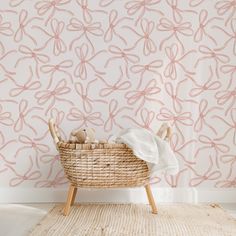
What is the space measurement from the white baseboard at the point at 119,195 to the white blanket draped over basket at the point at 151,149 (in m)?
0.34

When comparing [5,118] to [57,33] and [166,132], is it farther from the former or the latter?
[166,132]

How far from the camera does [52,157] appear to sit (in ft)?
8.53

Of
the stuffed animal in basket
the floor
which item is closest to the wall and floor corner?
the floor

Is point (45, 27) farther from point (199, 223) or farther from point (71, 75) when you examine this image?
point (199, 223)

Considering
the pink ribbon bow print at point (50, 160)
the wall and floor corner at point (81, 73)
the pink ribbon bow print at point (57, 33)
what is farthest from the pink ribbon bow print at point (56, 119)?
the pink ribbon bow print at point (57, 33)

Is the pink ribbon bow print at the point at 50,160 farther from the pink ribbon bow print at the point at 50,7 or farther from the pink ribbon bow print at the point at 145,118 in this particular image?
→ the pink ribbon bow print at the point at 50,7

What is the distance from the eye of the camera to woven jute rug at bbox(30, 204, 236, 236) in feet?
6.25

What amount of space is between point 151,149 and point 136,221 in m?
0.37

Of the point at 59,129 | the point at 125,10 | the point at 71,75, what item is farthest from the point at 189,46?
the point at 59,129

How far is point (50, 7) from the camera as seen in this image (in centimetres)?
260

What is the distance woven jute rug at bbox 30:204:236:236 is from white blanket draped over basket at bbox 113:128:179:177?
0.25 meters

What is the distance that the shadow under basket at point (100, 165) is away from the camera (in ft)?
7.23

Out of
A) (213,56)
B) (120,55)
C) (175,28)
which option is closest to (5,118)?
(120,55)

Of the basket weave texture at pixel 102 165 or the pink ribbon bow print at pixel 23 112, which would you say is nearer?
the basket weave texture at pixel 102 165
